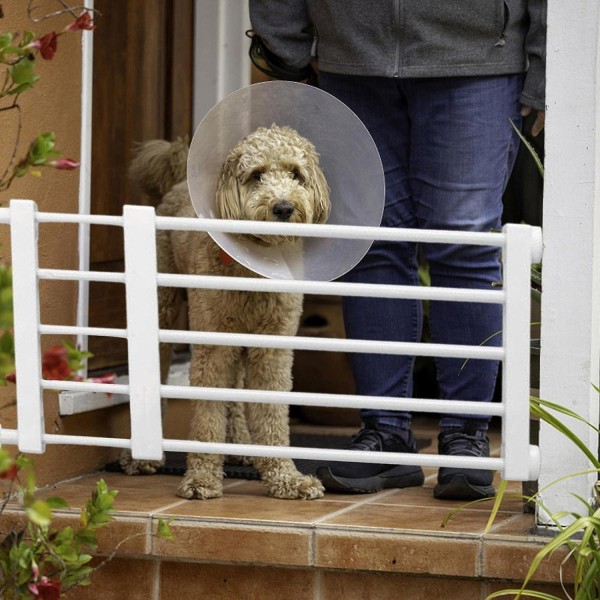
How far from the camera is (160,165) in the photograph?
12.1ft

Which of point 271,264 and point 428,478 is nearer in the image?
point 271,264

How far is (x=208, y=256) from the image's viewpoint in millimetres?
3195

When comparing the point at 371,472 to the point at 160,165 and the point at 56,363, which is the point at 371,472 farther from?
the point at 56,363

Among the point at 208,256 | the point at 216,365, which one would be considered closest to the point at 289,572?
the point at 216,365

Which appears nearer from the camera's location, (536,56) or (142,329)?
(142,329)

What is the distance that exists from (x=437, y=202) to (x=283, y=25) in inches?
28.3

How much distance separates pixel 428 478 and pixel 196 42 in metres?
2.07

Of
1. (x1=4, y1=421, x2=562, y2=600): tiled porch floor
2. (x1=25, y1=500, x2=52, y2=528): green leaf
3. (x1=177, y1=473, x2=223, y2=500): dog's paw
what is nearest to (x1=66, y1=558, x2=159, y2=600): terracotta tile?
(x1=4, y1=421, x2=562, y2=600): tiled porch floor

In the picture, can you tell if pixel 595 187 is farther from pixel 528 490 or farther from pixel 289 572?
pixel 289 572

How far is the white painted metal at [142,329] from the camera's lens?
241 centimetres

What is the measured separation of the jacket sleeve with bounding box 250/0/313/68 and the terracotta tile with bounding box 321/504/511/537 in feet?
4.51

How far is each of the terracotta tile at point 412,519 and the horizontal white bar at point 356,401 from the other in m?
0.36

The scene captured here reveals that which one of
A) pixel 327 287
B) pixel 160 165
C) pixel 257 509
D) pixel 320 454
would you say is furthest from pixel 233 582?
pixel 160 165

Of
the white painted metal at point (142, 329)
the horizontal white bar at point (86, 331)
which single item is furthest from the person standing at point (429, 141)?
the horizontal white bar at point (86, 331)
